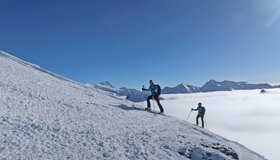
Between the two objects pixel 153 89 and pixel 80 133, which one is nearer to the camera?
pixel 80 133

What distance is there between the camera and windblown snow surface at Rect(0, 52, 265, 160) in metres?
12.8

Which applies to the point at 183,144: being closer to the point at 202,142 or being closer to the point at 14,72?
the point at 202,142

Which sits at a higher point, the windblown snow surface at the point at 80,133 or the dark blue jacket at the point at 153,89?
the dark blue jacket at the point at 153,89

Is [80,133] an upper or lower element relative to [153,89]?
lower

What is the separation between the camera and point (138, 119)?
20688 mm

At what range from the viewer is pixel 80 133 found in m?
15.1

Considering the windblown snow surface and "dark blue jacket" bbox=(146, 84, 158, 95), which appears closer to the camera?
the windblown snow surface

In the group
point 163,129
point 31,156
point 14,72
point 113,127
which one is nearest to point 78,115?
point 113,127

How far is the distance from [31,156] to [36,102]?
26.9 feet

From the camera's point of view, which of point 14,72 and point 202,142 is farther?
point 14,72

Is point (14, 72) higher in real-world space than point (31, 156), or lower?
higher

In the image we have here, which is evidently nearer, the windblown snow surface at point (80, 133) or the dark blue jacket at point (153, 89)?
the windblown snow surface at point (80, 133)

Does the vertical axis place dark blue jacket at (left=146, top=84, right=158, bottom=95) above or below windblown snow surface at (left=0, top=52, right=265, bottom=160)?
above

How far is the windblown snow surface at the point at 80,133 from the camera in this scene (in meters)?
12.8
